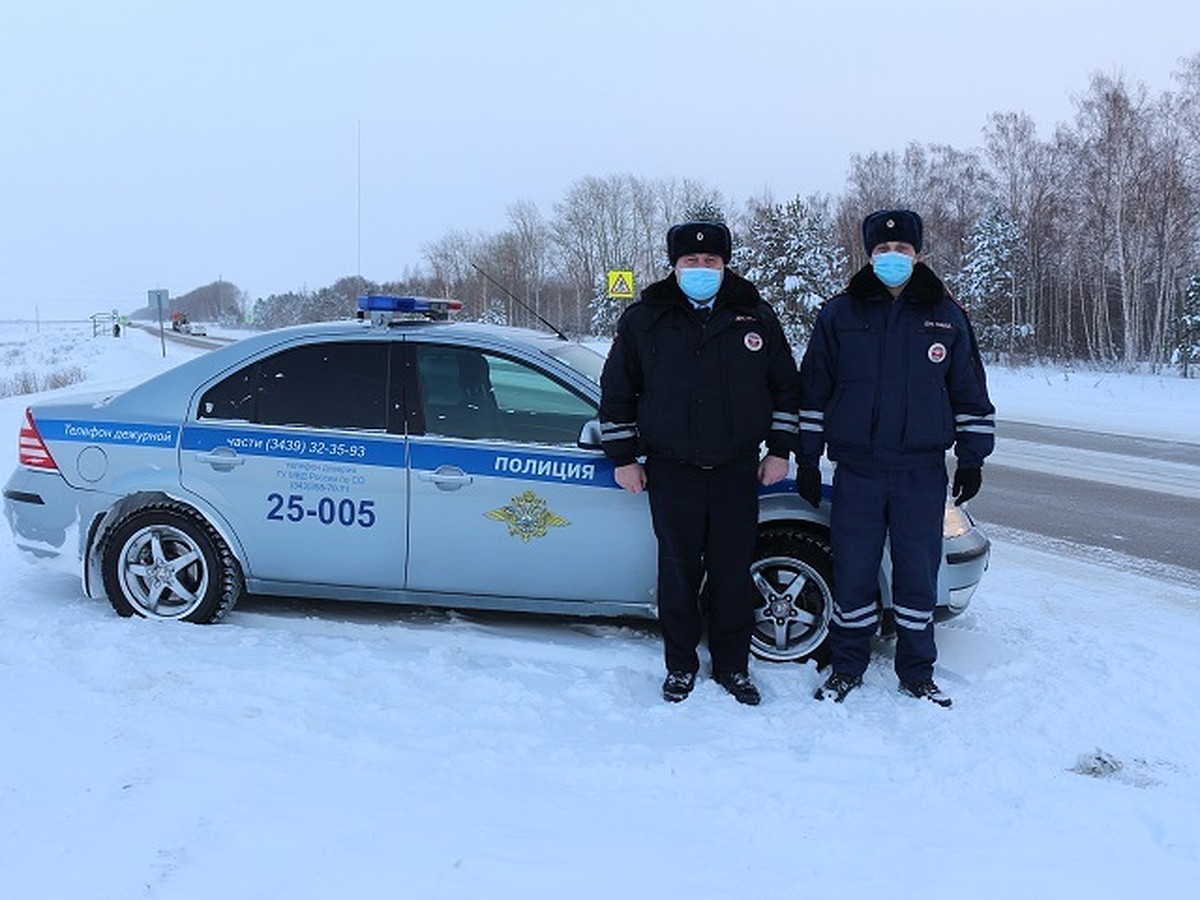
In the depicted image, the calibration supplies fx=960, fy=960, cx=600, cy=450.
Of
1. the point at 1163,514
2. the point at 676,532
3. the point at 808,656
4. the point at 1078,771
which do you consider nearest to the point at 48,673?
the point at 676,532

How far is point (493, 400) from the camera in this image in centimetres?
469

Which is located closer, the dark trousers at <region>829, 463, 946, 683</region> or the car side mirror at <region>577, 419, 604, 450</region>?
the dark trousers at <region>829, 463, 946, 683</region>

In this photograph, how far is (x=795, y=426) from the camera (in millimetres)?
3916

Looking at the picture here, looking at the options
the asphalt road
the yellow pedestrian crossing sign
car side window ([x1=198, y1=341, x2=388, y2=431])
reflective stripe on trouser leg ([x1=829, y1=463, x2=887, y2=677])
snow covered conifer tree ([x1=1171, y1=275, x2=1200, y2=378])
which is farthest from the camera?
snow covered conifer tree ([x1=1171, y1=275, x2=1200, y2=378])

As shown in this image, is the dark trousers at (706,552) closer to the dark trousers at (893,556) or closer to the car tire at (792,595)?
the car tire at (792,595)

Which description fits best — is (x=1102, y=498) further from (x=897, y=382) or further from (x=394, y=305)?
(x=394, y=305)

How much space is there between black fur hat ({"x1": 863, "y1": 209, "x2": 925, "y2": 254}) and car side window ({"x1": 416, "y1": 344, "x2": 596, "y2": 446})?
145 cm

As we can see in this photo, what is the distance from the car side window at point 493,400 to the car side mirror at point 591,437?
0.09 meters

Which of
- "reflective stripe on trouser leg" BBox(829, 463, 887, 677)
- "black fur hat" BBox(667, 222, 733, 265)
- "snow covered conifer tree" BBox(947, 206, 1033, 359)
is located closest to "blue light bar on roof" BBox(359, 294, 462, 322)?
"black fur hat" BBox(667, 222, 733, 265)

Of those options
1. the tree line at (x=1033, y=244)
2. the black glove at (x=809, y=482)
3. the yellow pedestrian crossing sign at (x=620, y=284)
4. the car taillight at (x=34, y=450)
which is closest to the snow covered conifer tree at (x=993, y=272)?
the tree line at (x=1033, y=244)

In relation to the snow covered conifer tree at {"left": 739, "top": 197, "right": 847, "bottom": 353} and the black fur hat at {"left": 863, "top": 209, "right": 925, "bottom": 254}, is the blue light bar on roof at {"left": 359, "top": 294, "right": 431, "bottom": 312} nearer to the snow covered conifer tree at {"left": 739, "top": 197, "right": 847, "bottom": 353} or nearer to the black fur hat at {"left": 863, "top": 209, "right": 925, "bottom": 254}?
the black fur hat at {"left": 863, "top": 209, "right": 925, "bottom": 254}

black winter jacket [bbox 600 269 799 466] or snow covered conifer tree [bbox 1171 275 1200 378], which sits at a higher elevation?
snow covered conifer tree [bbox 1171 275 1200 378]

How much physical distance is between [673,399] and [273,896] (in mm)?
2199

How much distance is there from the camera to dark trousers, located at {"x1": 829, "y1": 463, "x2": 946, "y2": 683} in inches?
152
